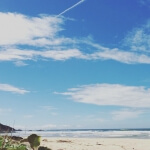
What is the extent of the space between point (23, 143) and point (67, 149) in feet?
29.6

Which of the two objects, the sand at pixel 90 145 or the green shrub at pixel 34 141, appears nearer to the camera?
the green shrub at pixel 34 141

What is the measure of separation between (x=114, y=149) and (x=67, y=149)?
2655mm

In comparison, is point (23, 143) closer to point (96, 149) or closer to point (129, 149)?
point (96, 149)

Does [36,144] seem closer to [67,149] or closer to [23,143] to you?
[23,143]

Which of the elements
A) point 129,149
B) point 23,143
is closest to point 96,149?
point 129,149

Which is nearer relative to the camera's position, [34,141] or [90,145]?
[34,141]

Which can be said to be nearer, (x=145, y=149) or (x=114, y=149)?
(x=114, y=149)

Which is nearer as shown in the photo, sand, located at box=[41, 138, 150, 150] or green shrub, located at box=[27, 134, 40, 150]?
green shrub, located at box=[27, 134, 40, 150]

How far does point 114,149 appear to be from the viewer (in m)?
15.0

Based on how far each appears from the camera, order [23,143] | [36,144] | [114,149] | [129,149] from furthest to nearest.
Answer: [129,149], [114,149], [23,143], [36,144]

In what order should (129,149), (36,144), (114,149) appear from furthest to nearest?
(129,149) → (114,149) → (36,144)

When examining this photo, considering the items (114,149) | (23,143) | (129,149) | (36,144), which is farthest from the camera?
(129,149)

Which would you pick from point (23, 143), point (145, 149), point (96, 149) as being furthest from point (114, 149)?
point (23, 143)

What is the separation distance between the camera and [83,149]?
13750 millimetres
